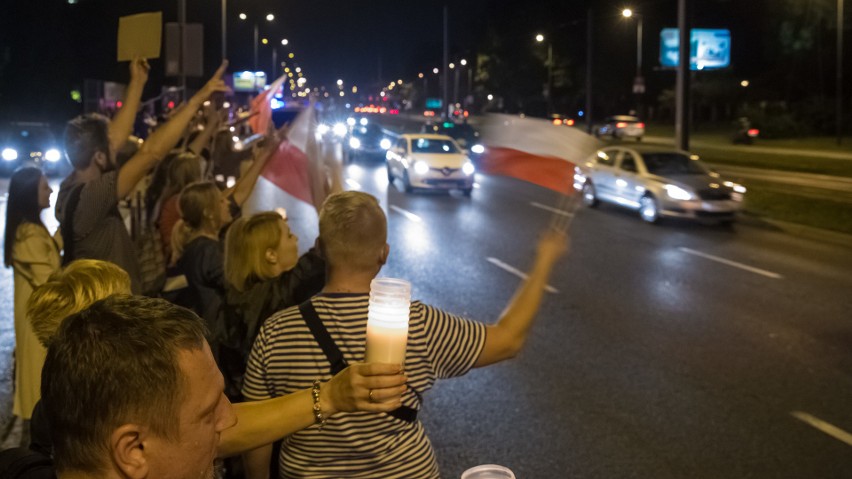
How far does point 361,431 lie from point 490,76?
78.3 meters

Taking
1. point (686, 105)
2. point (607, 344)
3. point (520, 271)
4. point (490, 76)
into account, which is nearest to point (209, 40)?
point (490, 76)

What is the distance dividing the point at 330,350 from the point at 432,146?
2333 centimetres

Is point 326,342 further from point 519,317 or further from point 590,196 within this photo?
point 590,196

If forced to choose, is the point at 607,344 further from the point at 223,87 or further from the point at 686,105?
the point at 686,105

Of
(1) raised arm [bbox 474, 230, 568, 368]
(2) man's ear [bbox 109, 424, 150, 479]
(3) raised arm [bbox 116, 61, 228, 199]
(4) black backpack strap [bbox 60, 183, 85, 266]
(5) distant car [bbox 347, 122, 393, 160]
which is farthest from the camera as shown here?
(5) distant car [bbox 347, 122, 393, 160]

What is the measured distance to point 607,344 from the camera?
8.98 meters

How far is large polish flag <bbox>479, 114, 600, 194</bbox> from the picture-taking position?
4637 millimetres

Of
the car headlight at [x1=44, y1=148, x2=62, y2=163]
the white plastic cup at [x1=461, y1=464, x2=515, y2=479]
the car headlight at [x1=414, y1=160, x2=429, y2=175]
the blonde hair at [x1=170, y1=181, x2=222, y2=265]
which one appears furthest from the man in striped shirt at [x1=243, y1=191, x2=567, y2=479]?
the car headlight at [x1=44, y1=148, x2=62, y2=163]

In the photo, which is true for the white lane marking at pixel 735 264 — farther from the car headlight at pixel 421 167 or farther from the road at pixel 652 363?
the car headlight at pixel 421 167

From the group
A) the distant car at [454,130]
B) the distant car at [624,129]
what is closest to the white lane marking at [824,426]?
the distant car at [454,130]

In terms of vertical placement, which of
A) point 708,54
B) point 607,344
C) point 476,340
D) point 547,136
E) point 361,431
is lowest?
point 607,344

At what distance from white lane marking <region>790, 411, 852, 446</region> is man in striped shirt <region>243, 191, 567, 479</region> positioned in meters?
4.16

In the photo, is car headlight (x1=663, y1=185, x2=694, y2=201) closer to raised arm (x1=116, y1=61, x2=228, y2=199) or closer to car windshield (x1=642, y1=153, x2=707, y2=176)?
car windshield (x1=642, y1=153, x2=707, y2=176)

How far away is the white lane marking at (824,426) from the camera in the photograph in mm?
6423
